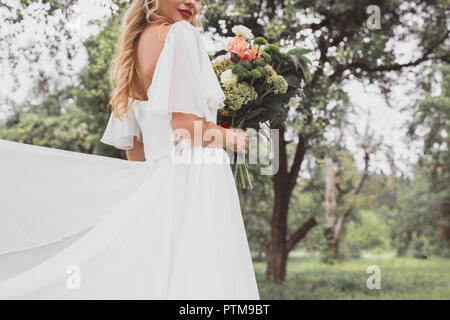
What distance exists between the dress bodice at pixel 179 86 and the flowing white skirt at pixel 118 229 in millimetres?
156

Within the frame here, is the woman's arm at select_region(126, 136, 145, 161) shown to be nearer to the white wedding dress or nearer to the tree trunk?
the white wedding dress

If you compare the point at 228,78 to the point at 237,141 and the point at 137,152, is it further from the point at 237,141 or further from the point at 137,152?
the point at 137,152

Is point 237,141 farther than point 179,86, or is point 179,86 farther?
point 237,141

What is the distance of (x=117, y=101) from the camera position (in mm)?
2355

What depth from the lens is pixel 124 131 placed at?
8.25ft

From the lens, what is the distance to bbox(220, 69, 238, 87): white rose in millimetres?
2404

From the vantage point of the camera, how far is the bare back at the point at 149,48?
84.3 inches

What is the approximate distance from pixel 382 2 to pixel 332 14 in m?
0.94

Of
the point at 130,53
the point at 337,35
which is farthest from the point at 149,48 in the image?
the point at 337,35

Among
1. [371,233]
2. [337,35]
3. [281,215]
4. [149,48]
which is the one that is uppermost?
[337,35]

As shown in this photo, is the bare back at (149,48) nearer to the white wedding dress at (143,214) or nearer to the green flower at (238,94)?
the white wedding dress at (143,214)

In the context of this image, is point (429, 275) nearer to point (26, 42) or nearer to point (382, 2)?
point (382, 2)

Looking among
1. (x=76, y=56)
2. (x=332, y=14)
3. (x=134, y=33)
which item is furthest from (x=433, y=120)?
(x=134, y=33)

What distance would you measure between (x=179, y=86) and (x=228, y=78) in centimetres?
46
